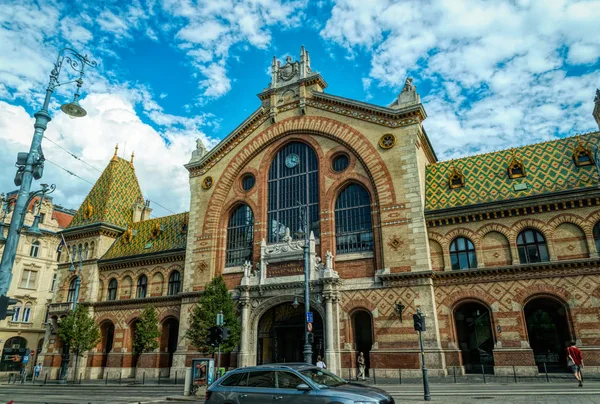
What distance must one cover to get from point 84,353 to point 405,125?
3254 cm

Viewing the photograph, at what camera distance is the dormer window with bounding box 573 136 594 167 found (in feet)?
86.4

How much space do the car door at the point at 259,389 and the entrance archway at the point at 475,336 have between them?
1841 cm

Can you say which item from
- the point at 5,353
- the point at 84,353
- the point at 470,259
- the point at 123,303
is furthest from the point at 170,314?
the point at 5,353

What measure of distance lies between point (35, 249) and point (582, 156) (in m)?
57.1

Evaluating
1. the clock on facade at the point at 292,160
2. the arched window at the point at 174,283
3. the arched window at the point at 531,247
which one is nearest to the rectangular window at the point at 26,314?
the arched window at the point at 174,283

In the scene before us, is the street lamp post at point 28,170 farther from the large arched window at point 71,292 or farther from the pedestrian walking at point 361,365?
the large arched window at point 71,292

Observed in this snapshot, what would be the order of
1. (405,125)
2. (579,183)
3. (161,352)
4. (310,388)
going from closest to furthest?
1. (310,388)
2. (579,183)
3. (405,125)
4. (161,352)

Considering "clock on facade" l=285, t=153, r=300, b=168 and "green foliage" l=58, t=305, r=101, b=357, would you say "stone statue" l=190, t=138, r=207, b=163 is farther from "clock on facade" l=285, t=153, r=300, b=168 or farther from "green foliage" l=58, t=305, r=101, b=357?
"green foliage" l=58, t=305, r=101, b=357

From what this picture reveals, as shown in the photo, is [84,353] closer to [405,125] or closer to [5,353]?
[5,353]

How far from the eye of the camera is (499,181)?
2828cm

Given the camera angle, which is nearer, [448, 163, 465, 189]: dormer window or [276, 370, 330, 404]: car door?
[276, 370, 330, 404]: car door

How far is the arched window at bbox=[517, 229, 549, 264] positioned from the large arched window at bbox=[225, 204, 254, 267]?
60.3 feet

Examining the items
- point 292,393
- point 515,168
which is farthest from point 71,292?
point 515,168

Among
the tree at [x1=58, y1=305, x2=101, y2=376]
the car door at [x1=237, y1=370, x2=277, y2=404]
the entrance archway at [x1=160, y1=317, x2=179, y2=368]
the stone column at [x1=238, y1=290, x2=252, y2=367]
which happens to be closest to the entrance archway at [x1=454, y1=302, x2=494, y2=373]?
the stone column at [x1=238, y1=290, x2=252, y2=367]
